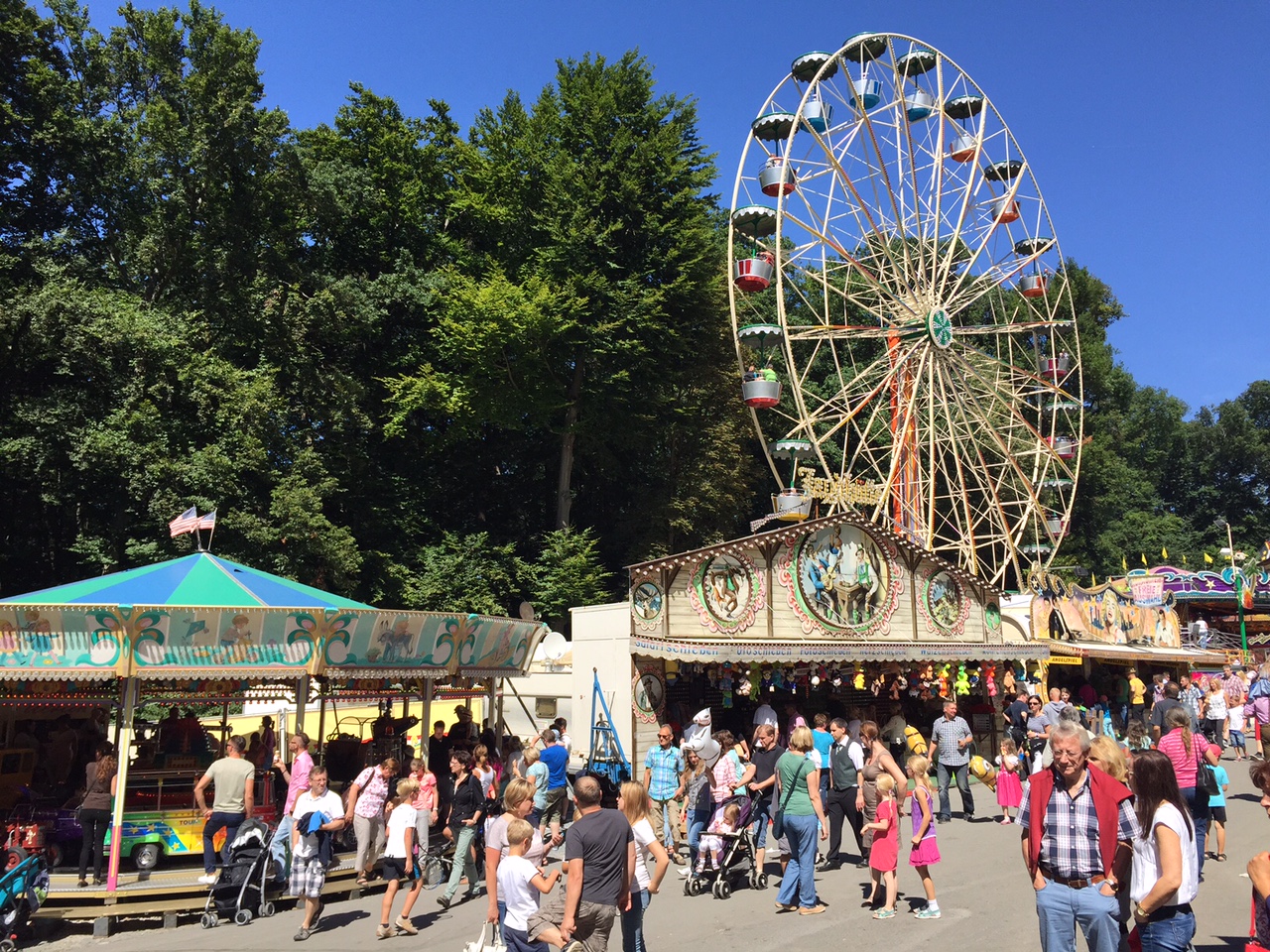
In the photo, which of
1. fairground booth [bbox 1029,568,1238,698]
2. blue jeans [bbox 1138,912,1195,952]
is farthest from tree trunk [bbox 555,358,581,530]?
blue jeans [bbox 1138,912,1195,952]

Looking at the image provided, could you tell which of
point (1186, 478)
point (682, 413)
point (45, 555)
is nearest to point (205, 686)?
point (45, 555)

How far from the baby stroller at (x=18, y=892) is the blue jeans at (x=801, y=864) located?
252 inches

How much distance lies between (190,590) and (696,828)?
6.16 m

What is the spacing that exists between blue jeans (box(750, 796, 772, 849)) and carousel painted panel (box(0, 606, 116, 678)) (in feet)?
21.5

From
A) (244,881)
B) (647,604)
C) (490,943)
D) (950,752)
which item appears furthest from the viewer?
(647,604)

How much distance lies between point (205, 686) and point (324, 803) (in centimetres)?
937

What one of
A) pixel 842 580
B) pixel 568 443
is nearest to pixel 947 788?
pixel 842 580

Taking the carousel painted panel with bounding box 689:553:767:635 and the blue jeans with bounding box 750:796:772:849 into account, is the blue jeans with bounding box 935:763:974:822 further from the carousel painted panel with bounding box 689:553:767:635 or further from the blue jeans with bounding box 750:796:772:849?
the blue jeans with bounding box 750:796:772:849

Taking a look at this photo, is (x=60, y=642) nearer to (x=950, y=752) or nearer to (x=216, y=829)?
(x=216, y=829)

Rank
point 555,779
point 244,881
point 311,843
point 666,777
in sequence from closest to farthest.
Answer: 1. point 311,843
2. point 244,881
3. point 666,777
4. point 555,779

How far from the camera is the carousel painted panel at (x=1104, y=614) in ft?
73.5

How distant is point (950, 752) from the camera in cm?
1376

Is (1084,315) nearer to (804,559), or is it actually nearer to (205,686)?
(804,559)

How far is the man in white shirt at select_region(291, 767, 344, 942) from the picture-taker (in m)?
8.67
